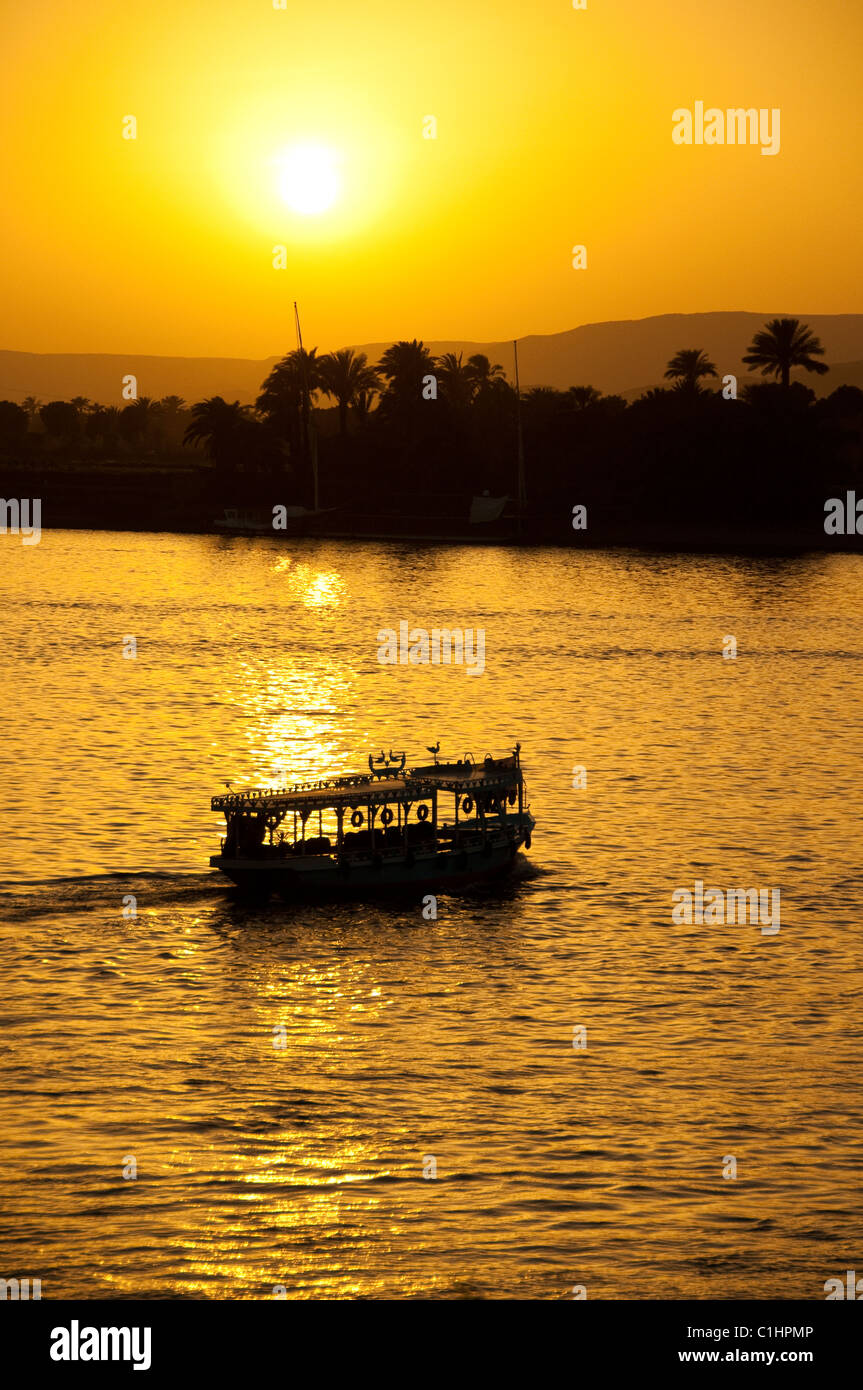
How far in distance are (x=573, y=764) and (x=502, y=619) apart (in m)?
70.7

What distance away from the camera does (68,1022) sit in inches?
1342

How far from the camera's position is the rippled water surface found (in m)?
23.7

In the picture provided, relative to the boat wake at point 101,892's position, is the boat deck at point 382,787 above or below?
above

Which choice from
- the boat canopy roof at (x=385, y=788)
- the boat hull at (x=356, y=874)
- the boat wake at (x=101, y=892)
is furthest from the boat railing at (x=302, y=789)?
the boat wake at (x=101, y=892)

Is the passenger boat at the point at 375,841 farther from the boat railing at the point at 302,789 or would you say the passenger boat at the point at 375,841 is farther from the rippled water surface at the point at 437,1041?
the rippled water surface at the point at 437,1041

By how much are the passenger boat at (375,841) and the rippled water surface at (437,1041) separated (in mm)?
1043

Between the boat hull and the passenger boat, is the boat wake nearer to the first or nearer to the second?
the boat hull

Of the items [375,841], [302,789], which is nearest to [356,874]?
[375,841]

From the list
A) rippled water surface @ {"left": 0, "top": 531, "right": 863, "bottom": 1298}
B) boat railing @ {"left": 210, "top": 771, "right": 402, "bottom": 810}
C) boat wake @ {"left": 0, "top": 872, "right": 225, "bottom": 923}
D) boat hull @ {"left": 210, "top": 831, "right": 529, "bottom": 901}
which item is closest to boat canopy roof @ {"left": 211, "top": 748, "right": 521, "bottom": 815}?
boat railing @ {"left": 210, "top": 771, "right": 402, "bottom": 810}

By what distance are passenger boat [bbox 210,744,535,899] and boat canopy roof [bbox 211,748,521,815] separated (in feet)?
0.09

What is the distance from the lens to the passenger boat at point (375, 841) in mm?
43312
